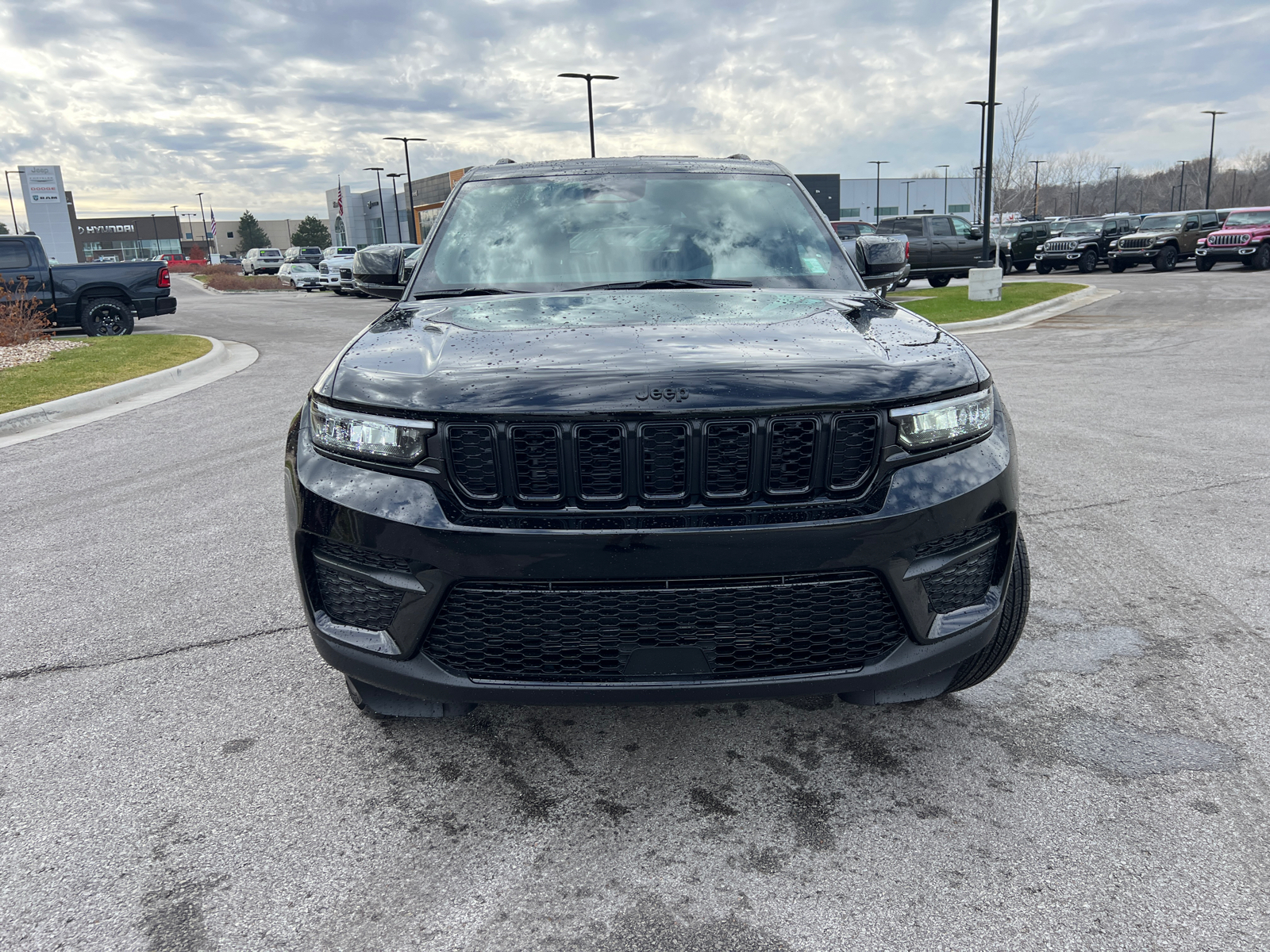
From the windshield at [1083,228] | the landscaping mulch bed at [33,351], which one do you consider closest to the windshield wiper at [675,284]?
the landscaping mulch bed at [33,351]

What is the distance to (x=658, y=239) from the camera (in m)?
3.65

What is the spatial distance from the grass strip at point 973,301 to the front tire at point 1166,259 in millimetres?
7636

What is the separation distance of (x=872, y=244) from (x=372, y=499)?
244 centimetres

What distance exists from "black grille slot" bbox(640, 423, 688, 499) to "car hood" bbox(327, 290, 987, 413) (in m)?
0.06

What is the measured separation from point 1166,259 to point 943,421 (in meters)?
32.6

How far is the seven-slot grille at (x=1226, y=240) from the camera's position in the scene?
27.5 m

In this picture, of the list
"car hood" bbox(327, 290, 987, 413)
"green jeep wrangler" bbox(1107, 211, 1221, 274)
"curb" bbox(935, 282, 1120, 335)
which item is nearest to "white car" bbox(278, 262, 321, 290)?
"curb" bbox(935, 282, 1120, 335)

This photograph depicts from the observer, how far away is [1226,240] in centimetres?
2781

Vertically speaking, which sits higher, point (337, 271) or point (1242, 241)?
point (337, 271)

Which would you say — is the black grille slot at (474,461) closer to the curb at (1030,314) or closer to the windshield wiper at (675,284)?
the windshield wiper at (675,284)

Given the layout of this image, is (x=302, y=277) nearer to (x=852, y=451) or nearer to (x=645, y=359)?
(x=645, y=359)

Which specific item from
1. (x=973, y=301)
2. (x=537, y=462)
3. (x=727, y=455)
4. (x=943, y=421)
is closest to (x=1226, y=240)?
(x=973, y=301)

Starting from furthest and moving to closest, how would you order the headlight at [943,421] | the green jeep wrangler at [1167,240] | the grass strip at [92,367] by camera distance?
the green jeep wrangler at [1167,240] < the grass strip at [92,367] < the headlight at [943,421]

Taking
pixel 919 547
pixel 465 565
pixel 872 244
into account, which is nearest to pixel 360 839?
pixel 465 565
